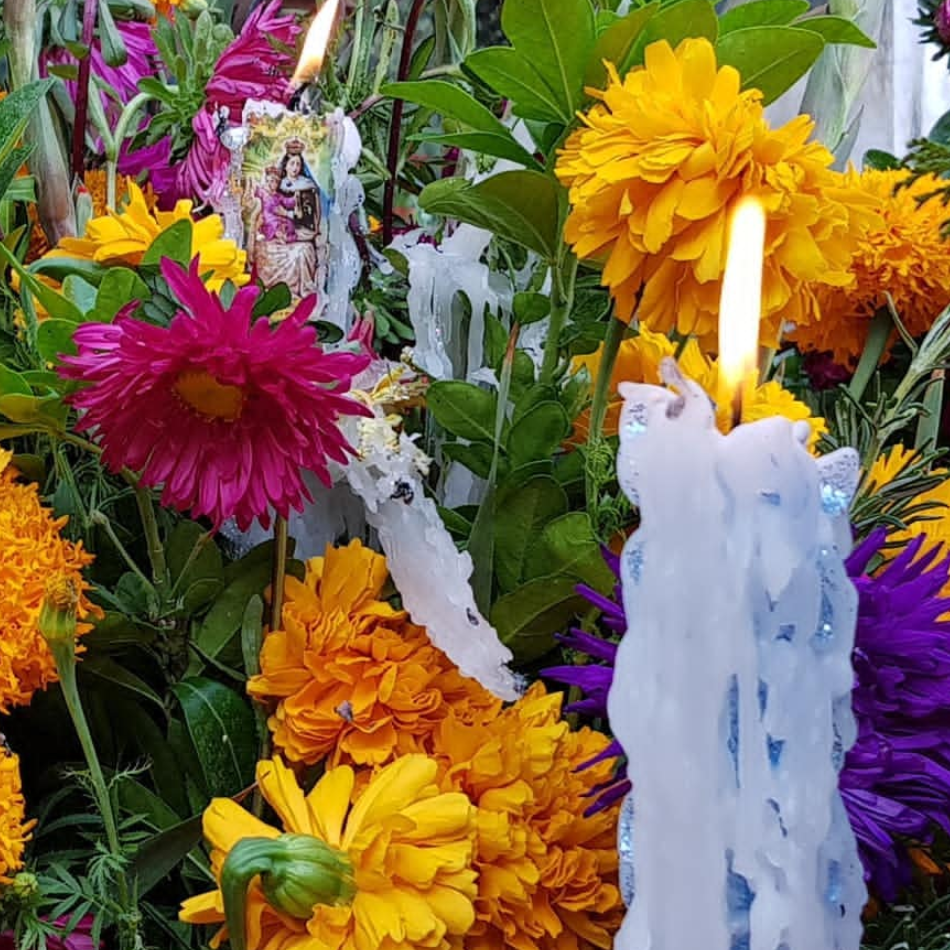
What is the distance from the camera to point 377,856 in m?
0.29

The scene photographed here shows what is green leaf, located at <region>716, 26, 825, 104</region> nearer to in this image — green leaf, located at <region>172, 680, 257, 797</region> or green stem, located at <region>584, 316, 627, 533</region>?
green stem, located at <region>584, 316, 627, 533</region>

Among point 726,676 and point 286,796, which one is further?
point 286,796

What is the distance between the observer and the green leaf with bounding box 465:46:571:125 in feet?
1.09

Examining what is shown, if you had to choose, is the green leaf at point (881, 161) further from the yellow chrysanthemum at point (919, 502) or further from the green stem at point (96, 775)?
the green stem at point (96, 775)

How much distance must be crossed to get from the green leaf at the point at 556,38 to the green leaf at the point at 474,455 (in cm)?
10

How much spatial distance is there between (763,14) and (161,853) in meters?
0.29

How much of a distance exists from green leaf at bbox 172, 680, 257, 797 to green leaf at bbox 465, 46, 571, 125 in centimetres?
19

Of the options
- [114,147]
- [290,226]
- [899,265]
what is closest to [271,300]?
[290,226]

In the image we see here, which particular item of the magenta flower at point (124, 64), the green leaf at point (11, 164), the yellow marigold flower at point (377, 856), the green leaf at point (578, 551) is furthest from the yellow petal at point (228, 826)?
the magenta flower at point (124, 64)

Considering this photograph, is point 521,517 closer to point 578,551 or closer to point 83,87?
point 578,551

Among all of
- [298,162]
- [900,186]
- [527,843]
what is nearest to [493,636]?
[527,843]

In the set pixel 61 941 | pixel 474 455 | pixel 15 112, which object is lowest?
pixel 61 941

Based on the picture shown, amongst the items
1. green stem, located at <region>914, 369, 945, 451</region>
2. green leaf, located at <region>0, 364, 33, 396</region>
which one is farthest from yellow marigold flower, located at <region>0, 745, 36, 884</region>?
green stem, located at <region>914, 369, 945, 451</region>

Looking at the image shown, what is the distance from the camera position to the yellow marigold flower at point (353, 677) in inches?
13.1
